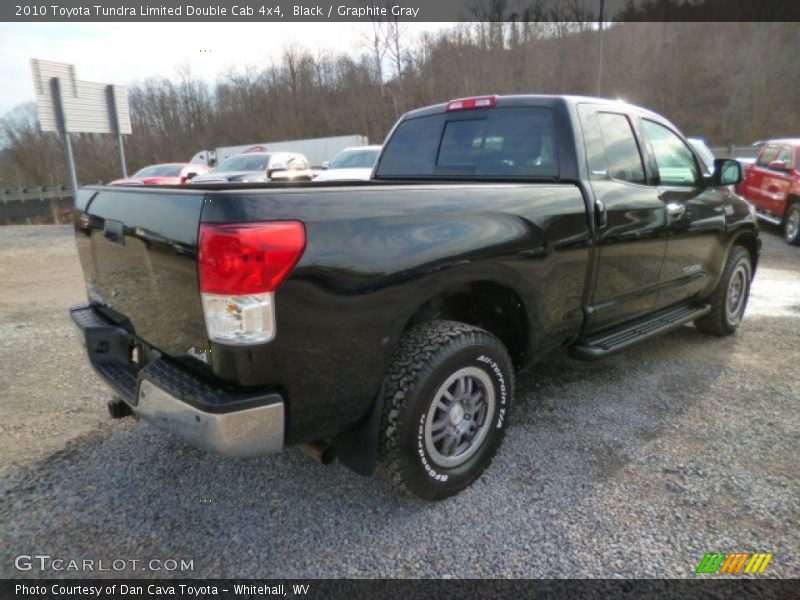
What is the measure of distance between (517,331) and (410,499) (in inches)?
41.6

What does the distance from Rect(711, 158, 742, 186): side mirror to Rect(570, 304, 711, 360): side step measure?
3.38 ft

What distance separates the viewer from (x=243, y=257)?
5.79ft

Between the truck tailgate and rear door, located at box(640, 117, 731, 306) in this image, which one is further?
rear door, located at box(640, 117, 731, 306)

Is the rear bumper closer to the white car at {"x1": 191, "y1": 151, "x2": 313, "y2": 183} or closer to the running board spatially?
the running board

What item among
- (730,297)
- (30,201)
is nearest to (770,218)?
(730,297)

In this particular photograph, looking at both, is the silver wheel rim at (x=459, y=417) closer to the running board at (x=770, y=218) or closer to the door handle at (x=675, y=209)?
the door handle at (x=675, y=209)

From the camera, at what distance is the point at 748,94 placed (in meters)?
46.5

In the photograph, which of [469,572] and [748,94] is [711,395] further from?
[748,94]

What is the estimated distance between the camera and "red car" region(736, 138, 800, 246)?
987 cm

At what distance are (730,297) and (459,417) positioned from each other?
3583mm

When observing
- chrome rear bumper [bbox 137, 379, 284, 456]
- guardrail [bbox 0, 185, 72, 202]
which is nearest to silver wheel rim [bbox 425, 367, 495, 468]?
chrome rear bumper [bbox 137, 379, 284, 456]

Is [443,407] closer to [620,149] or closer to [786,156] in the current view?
[620,149]

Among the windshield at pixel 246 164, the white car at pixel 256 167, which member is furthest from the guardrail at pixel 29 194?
the white car at pixel 256 167

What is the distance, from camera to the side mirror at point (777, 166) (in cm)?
1001
